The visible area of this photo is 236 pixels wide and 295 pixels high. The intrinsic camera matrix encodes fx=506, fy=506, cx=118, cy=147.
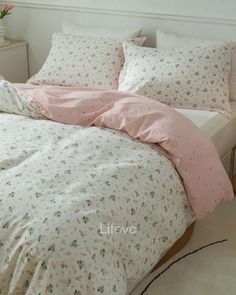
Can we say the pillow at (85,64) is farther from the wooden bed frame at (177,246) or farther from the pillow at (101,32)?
the wooden bed frame at (177,246)

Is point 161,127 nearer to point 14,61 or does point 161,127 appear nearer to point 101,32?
point 101,32

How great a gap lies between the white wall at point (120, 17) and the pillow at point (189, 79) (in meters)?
0.29

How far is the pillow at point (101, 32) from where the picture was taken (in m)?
3.16

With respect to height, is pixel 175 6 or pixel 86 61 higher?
pixel 175 6

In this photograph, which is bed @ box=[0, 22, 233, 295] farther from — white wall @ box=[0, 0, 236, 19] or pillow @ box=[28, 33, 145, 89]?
white wall @ box=[0, 0, 236, 19]

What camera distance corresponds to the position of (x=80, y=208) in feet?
5.24

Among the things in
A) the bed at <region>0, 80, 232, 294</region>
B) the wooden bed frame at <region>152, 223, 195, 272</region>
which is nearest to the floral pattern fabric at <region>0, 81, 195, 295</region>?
the bed at <region>0, 80, 232, 294</region>

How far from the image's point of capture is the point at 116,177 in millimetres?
1800

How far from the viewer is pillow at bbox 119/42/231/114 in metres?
2.69

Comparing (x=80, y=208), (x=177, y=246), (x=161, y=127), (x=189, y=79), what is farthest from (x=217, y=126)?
(x=80, y=208)

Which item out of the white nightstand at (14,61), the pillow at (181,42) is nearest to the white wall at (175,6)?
the pillow at (181,42)

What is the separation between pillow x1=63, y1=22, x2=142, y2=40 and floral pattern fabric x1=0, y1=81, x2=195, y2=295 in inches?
45.1

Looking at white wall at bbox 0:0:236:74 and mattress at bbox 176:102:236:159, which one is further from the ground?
white wall at bbox 0:0:236:74

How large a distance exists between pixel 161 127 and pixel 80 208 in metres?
0.68
